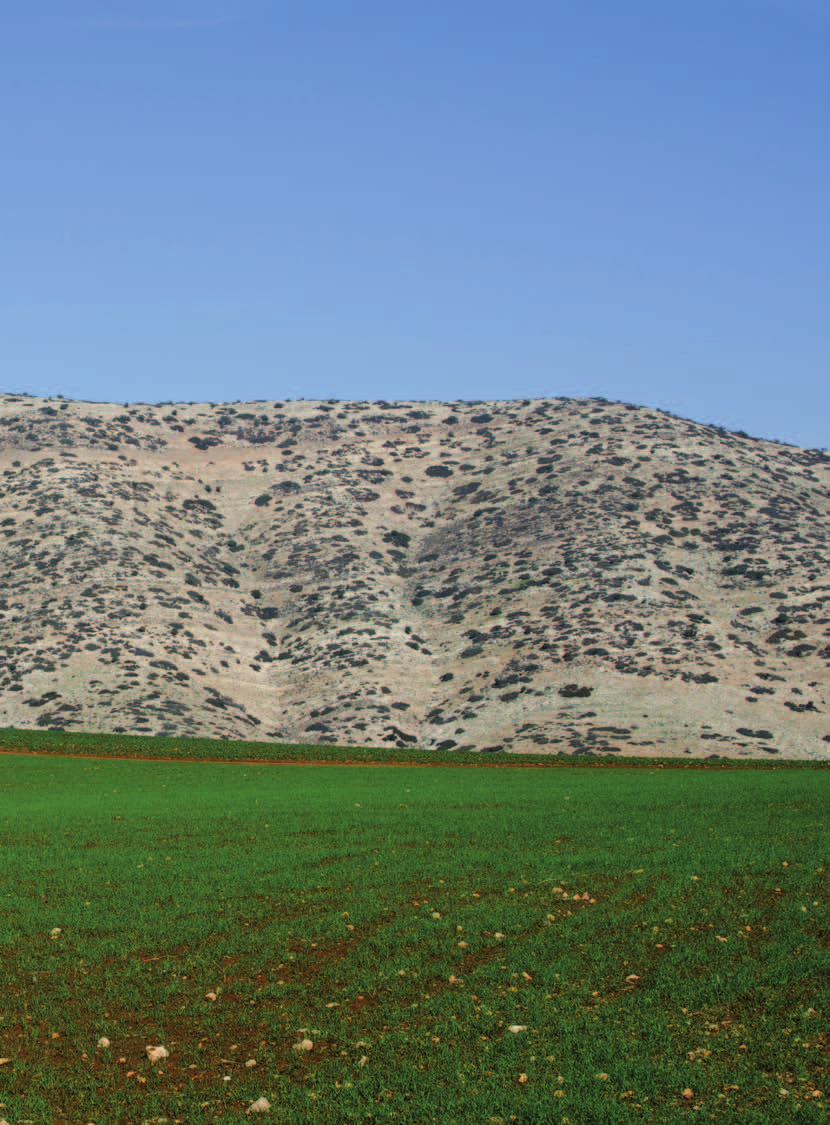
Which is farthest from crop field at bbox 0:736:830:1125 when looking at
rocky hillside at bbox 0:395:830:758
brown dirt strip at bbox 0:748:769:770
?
rocky hillside at bbox 0:395:830:758

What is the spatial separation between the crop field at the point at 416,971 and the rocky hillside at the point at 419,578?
116ft

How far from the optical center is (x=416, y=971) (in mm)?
12602

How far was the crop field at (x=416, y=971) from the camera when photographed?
9555 millimetres

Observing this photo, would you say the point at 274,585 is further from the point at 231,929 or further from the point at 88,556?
the point at 231,929

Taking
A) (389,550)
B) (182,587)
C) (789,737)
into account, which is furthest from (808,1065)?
(389,550)

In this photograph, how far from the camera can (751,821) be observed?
22.3 m

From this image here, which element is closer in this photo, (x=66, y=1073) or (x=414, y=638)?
(x=66, y=1073)

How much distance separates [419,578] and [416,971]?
7151 cm

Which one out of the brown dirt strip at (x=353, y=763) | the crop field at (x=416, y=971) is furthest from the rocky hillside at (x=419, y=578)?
the crop field at (x=416, y=971)

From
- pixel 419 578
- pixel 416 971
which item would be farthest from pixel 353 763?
pixel 419 578

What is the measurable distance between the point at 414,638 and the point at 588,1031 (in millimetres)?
65010

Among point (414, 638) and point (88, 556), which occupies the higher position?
point (88, 556)

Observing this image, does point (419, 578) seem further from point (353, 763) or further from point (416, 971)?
point (416, 971)

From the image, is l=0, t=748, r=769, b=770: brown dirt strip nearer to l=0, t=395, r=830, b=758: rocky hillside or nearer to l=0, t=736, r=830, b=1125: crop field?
l=0, t=395, r=830, b=758: rocky hillside
